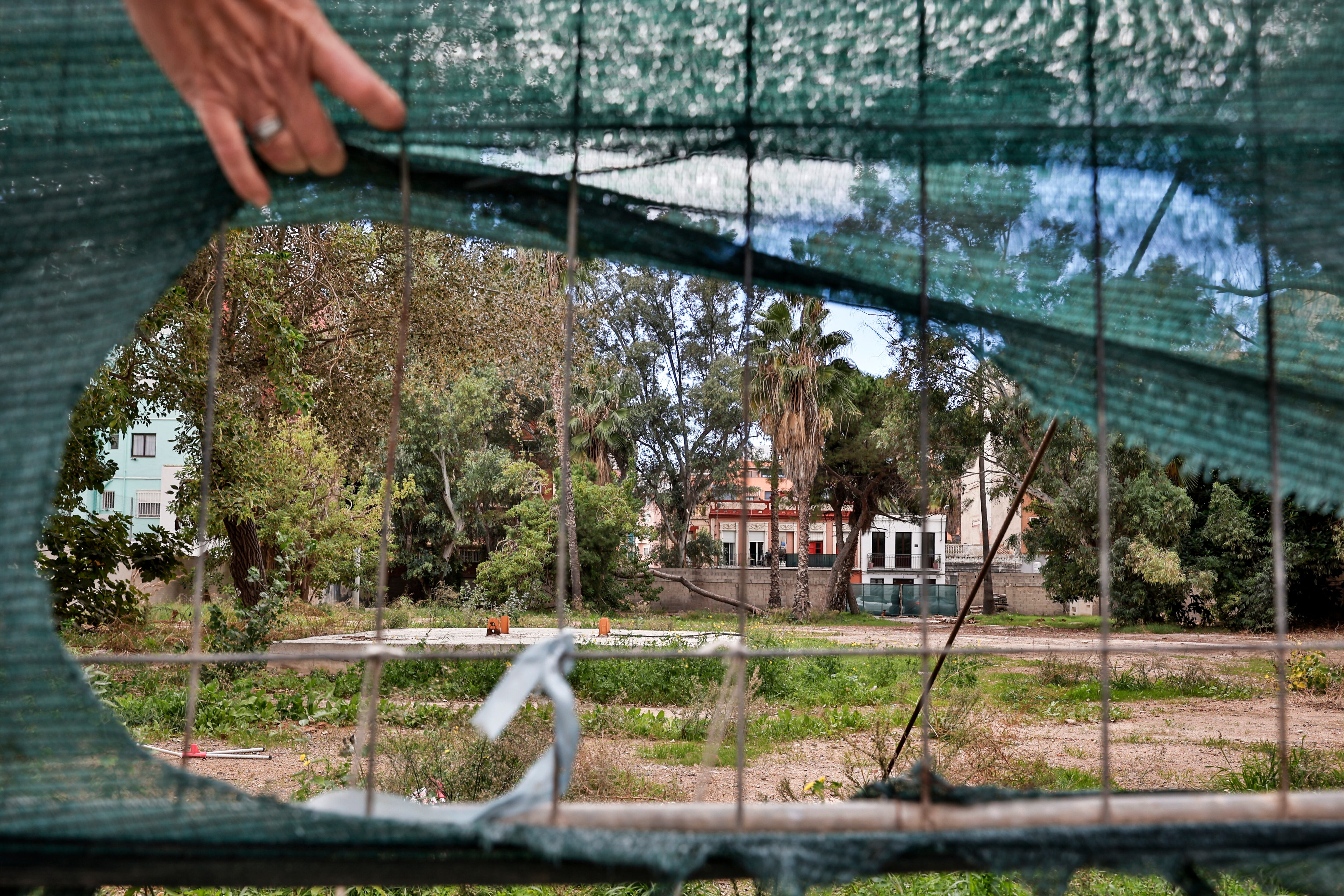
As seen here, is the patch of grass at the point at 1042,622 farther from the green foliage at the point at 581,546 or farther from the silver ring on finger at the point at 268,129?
the silver ring on finger at the point at 268,129

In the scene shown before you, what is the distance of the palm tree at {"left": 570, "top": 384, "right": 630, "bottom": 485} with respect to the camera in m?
24.3

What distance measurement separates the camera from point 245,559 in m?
10.5

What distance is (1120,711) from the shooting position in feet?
28.9

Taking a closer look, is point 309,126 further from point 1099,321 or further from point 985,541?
point 985,541

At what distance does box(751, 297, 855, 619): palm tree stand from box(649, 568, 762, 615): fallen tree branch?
442 cm

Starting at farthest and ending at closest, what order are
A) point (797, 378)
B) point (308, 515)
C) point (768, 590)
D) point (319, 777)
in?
point (768, 590) → point (797, 378) → point (308, 515) → point (319, 777)

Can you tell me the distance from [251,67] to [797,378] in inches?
713

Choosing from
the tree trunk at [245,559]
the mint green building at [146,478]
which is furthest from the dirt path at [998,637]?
the mint green building at [146,478]

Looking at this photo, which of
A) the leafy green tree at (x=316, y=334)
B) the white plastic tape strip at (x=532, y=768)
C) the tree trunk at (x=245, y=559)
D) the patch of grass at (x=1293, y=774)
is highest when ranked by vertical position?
the leafy green tree at (x=316, y=334)

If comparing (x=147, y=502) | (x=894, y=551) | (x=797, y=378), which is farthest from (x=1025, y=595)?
(x=147, y=502)

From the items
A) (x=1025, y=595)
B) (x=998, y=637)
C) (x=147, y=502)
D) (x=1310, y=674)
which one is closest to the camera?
(x=1310, y=674)

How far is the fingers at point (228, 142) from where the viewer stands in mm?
1311

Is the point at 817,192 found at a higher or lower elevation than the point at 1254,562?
higher

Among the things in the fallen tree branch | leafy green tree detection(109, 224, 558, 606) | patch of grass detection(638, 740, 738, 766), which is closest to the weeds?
patch of grass detection(638, 740, 738, 766)
